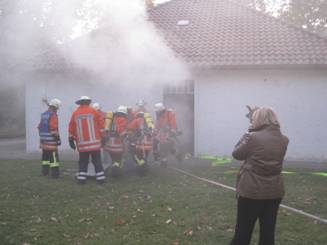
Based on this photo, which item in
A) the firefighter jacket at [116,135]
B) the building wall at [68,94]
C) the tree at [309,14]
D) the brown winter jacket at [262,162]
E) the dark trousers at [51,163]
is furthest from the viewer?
the tree at [309,14]

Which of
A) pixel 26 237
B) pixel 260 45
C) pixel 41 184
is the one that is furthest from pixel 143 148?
pixel 260 45

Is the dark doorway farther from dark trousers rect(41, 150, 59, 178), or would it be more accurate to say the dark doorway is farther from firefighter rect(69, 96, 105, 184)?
firefighter rect(69, 96, 105, 184)

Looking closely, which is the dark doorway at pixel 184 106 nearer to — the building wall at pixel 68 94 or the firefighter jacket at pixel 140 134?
the building wall at pixel 68 94

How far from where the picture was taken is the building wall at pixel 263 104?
12.7 meters

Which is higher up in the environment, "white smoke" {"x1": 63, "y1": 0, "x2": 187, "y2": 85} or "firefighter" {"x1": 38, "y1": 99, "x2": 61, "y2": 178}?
"white smoke" {"x1": 63, "y1": 0, "x2": 187, "y2": 85}

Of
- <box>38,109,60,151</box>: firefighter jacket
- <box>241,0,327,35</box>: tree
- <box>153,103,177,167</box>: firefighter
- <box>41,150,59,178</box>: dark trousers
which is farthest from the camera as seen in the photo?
<box>241,0,327,35</box>: tree

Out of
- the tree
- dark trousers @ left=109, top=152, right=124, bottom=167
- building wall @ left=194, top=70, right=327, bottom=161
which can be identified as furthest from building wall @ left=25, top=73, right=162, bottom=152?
the tree

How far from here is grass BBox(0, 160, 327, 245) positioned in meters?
5.14

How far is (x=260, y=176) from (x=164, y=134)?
23.5ft

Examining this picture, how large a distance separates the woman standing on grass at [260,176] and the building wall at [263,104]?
906cm

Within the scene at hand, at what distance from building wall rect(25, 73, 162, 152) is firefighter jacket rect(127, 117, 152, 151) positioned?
4073 millimetres

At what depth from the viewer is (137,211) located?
6.27m

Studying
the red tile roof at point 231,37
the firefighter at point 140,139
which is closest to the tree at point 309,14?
the red tile roof at point 231,37

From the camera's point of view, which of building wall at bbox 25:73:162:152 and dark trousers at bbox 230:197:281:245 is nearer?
dark trousers at bbox 230:197:281:245
